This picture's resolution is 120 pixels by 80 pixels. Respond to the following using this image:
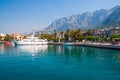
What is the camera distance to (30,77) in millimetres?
29797

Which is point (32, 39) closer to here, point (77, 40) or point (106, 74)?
point (77, 40)

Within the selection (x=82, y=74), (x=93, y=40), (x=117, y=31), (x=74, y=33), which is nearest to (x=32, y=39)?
(x=74, y=33)

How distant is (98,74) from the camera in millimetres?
31922

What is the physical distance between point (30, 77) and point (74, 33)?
11435cm

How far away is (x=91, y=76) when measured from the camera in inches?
1197

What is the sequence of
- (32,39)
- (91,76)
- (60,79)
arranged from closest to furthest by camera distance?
(60,79)
(91,76)
(32,39)

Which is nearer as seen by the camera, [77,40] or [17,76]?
[17,76]

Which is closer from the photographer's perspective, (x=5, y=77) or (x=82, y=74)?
(x=5, y=77)

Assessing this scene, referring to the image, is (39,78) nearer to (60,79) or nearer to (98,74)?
(60,79)

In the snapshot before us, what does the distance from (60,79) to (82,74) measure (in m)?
4.65

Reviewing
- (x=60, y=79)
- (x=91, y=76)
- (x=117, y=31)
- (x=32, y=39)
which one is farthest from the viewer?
(x=117, y=31)

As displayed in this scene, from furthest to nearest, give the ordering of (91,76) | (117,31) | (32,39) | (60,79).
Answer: (117,31), (32,39), (91,76), (60,79)

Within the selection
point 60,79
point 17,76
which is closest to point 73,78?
point 60,79

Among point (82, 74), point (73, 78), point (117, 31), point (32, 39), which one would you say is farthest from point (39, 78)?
point (117, 31)
